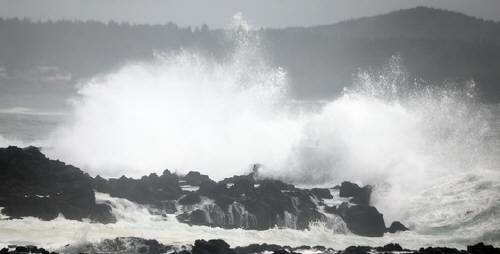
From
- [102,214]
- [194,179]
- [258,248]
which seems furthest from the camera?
[194,179]

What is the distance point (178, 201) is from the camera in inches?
1640

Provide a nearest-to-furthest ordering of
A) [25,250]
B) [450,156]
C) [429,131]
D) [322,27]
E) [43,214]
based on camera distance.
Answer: [25,250] < [43,214] < [450,156] < [429,131] < [322,27]

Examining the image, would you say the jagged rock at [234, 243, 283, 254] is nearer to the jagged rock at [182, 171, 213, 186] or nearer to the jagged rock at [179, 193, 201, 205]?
the jagged rock at [179, 193, 201, 205]

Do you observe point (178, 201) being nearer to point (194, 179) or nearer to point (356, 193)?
point (194, 179)

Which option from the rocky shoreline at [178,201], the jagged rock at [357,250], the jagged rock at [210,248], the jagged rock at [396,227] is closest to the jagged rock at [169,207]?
the rocky shoreline at [178,201]

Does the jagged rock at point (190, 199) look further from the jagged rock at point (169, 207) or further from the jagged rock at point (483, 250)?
the jagged rock at point (483, 250)

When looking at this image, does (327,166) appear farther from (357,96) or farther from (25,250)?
(25,250)

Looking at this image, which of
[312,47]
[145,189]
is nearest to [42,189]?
[145,189]

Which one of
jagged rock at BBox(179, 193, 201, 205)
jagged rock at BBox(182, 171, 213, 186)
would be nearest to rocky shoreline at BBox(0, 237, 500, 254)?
jagged rock at BBox(179, 193, 201, 205)

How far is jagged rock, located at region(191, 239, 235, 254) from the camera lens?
1221 inches

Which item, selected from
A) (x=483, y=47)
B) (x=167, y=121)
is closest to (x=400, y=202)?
(x=167, y=121)

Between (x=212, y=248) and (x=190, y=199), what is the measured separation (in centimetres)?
1016

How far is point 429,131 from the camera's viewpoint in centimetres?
6662

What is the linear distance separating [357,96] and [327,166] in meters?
13.5
